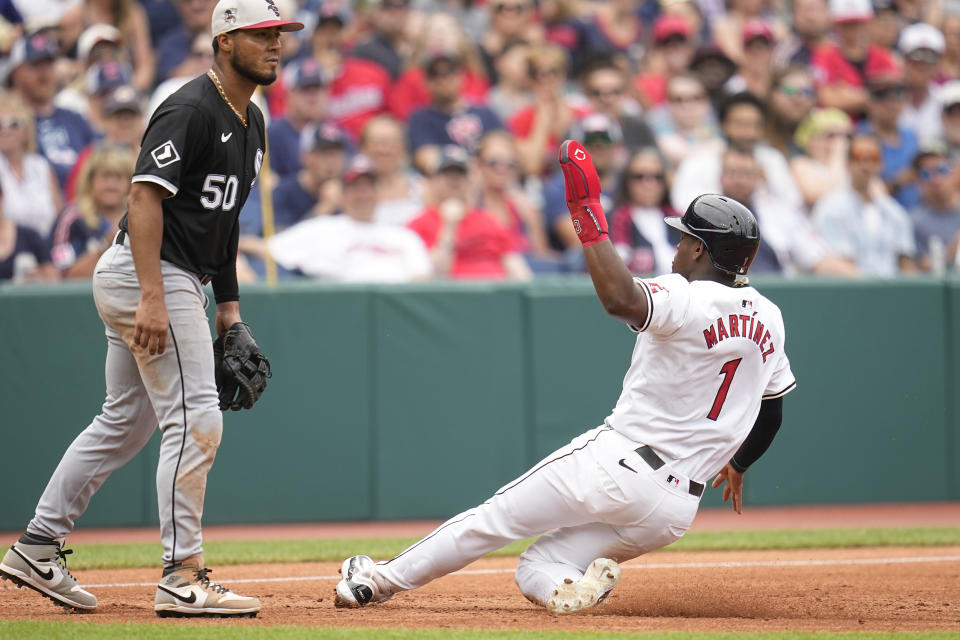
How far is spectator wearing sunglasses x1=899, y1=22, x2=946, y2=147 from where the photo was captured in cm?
1190

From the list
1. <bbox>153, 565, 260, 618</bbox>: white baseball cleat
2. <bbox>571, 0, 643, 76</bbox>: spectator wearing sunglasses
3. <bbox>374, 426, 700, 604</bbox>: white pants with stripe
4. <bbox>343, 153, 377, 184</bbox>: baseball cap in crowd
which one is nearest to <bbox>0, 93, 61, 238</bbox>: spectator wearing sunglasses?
<bbox>343, 153, 377, 184</bbox>: baseball cap in crowd

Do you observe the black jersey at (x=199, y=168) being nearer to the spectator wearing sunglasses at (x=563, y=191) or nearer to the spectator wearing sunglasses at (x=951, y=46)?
the spectator wearing sunglasses at (x=563, y=191)

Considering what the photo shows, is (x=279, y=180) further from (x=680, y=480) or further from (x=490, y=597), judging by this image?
(x=680, y=480)

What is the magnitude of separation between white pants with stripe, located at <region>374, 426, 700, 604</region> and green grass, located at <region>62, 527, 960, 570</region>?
2.10 metres

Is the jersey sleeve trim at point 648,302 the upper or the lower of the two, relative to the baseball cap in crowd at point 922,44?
lower

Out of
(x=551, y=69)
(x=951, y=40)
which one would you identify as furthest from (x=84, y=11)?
(x=951, y=40)

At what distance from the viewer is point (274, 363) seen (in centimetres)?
790

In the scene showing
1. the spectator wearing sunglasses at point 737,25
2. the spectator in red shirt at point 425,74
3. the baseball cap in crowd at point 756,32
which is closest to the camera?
the spectator in red shirt at point 425,74

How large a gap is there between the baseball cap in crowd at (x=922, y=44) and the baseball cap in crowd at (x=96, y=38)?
24.2 ft

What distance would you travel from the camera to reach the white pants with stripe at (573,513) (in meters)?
4.32

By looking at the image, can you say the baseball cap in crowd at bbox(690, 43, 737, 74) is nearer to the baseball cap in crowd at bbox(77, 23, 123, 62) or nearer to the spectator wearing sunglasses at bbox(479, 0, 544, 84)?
the spectator wearing sunglasses at bbox(479, 0, 544, 84)

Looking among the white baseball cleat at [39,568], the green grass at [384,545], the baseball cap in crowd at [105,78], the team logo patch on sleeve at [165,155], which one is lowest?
the green grass at [384,545]

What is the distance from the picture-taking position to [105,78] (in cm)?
953

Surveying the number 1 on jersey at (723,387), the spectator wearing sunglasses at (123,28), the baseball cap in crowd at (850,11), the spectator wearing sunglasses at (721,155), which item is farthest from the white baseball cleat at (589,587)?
the baseball cap in crowd at (850,11)
